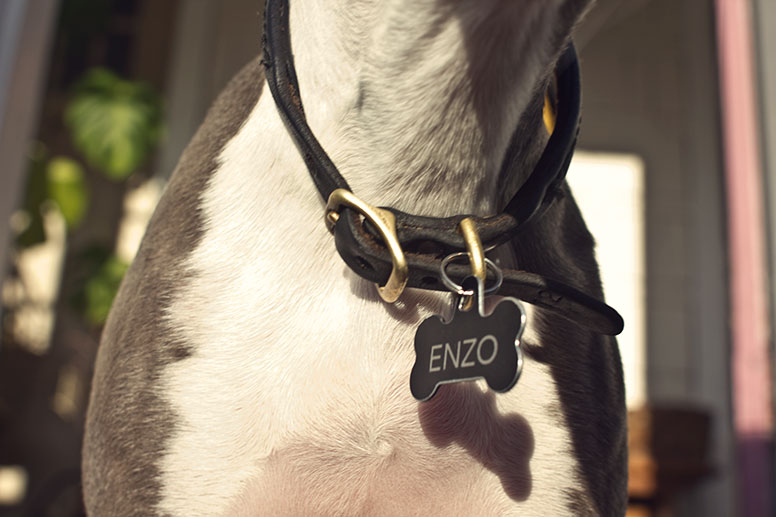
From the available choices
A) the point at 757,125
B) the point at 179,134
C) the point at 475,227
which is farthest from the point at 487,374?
the point at 179,134

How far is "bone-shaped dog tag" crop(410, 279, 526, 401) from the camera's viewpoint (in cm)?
70

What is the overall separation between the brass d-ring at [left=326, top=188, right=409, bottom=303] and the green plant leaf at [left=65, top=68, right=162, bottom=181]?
3.31 meters

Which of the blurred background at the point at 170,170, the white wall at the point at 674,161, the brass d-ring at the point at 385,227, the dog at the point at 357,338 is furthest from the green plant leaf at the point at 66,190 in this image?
the brass d-ring at the point at 385,227

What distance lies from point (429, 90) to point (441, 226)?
0.43ft

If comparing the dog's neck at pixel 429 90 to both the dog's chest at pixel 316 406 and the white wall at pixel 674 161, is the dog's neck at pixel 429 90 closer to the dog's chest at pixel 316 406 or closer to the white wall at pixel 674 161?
the dog's chest at pixel 316 406

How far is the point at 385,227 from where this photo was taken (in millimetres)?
786

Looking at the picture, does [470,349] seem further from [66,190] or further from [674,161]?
[674,161]

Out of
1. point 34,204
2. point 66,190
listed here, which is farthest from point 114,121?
point 34,204

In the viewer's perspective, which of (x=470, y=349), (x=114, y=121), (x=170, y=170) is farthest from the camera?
(x=170, y=170)

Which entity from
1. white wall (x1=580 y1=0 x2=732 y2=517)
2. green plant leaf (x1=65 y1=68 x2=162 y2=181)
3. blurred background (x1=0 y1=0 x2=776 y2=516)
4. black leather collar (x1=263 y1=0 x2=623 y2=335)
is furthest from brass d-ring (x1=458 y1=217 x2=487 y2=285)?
white wall (x1=580 y1=0 x2=732 y2=517)

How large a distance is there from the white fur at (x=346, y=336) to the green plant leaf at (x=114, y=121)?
3.23m

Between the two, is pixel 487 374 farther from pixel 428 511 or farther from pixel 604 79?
pixel 604 79

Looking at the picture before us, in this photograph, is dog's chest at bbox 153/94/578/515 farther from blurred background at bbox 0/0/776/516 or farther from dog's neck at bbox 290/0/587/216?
blurred background at bbox 0/0/776/516

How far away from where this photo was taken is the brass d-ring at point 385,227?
0.77m
